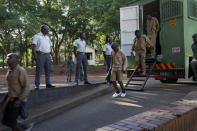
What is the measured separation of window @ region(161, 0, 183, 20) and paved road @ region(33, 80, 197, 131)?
2.85m

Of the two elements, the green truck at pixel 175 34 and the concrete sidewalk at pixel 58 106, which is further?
the green truck at pixel 175 34

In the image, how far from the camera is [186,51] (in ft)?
24.0

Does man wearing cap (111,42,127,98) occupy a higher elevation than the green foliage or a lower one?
lower

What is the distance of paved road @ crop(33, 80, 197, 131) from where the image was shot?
4.30 m

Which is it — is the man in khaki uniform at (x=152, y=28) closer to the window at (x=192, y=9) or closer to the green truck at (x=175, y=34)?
the green truck at (x=175, y=34)

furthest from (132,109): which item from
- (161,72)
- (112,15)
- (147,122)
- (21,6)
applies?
(21,6)

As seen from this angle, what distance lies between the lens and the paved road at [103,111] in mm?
4297

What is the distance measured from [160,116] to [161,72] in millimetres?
5265

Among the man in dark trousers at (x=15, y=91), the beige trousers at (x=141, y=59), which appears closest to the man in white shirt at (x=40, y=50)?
the man in dark trousers at (x=15, y=91)

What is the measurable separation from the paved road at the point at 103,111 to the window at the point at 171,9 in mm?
2846

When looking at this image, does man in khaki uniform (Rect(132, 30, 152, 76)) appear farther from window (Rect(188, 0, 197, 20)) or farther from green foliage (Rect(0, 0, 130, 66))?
green foliage (Rect(0, 0, 130, 66))

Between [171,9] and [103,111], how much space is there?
4630 millimetres

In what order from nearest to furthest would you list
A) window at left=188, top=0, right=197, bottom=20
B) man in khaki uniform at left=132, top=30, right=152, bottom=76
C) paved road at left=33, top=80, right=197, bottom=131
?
paved road at left=33, top=80, right=197, bottom=131, window at left=188, top=0, right=197, bottom=20, man in khaki uniform at left=132, top=30, right=152, bottom=76

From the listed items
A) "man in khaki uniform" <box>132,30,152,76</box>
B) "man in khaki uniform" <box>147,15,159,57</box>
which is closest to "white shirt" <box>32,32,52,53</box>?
"man in khaki uniform" <box>132,30,152,76</box>
